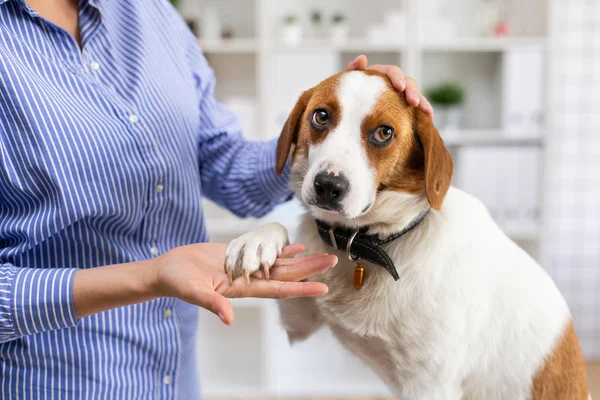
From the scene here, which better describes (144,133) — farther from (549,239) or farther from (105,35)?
(549,239)

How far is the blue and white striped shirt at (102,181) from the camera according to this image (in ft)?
3.04

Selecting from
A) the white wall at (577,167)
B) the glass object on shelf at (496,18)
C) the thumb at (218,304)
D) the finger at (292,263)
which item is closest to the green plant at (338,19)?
the glass object on shelf at (496,18)

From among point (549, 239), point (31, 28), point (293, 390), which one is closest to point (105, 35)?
point (31, 28)

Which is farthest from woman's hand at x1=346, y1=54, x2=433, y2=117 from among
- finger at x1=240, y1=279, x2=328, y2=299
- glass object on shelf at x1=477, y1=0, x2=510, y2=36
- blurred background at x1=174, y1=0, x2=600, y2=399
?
glass object on shelf at x1=477, y1=0, x2=510, y2=36

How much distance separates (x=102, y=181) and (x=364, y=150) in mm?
465

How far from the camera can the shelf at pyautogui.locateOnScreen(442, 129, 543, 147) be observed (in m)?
2.92

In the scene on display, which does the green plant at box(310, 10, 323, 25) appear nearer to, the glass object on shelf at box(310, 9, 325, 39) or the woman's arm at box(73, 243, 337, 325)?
the glass object on shelf at box(310, 9, 325, 39)

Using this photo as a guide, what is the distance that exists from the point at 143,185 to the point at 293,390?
7.68 ft

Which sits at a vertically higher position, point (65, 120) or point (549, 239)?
point (65, 120)

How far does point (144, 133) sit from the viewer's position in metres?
1.06

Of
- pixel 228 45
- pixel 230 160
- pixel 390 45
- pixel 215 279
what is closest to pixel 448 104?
pixel 390 45

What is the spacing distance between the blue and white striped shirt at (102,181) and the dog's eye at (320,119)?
0.20 meters

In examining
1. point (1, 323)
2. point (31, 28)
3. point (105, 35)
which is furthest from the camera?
point (105, 35)

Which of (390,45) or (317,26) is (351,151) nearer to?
(390,45)
